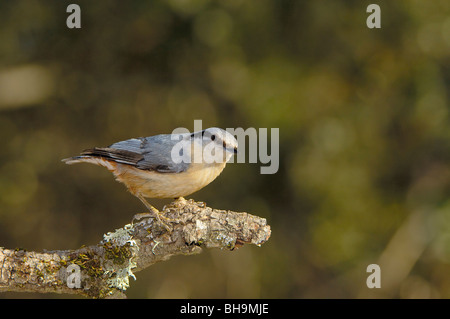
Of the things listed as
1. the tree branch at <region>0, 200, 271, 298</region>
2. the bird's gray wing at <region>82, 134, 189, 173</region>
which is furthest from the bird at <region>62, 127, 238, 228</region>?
the tree branch at <region>0, 200, 271, 298</region>

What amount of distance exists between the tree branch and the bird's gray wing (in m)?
0.44

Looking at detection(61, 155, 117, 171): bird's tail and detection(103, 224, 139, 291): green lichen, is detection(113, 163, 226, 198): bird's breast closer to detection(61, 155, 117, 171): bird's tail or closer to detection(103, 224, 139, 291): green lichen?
detection(61, 155, 117, 171): bird's tail

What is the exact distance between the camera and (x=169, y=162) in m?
3.83

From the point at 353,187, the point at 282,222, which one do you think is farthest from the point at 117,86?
the point at 353,187

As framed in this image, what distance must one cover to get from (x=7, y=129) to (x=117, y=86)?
4.72ft

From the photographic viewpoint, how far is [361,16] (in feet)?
19.2

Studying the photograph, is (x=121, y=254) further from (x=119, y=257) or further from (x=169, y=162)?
(x=169, y=162)

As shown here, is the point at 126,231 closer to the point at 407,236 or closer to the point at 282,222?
the point at 282,222

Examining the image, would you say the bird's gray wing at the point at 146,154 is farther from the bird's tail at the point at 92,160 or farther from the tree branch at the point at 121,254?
the tree branch at the point at 121,254

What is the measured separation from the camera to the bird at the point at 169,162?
374 cm

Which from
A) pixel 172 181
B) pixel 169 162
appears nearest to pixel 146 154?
pixel 169 162

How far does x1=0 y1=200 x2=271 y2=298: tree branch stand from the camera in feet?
10.9

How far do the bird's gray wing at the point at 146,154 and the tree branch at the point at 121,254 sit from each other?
44cm

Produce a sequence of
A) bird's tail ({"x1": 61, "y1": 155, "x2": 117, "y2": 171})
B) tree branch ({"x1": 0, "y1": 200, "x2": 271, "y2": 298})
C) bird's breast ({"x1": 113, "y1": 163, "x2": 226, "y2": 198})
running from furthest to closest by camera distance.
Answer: bird's tail ({"x1": 61, "y1": 155, "x2": 117, "y2": 171}), bird's breast ({"x1": 113, "y1": 163, "x2": 226, "y2": 198}), tree branch ({"x1": 0, "y1": 200, "x2": 271, "y2": 298})
